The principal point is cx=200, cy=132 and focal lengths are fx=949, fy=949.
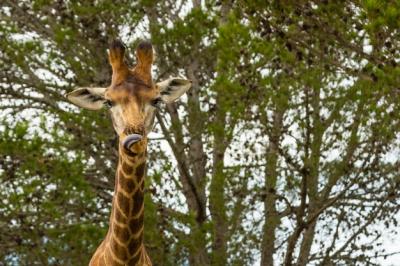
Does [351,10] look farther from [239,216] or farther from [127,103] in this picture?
[239,216]

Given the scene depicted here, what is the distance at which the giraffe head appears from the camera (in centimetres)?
623

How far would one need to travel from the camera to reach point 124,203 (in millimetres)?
6648

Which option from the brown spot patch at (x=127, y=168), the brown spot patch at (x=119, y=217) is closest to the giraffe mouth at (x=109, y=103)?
the brown spot patch at (x=127, y=168)

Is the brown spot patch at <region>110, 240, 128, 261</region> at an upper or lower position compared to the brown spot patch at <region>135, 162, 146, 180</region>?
lower

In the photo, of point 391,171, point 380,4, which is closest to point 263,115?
point 391,171

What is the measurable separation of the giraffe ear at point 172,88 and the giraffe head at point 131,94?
0.03m

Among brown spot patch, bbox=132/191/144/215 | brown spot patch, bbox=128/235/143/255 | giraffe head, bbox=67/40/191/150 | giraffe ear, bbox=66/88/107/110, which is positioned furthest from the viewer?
giraffe ear, bbox=66/88/107/110

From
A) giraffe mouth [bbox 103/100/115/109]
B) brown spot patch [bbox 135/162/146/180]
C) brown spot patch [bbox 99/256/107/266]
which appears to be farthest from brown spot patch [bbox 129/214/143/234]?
giraffe mouth [bbox 103/100/115/109]

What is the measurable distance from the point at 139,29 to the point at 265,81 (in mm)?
2489

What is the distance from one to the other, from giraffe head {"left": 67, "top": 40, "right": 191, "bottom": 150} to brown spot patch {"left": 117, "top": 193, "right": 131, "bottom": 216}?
514mm

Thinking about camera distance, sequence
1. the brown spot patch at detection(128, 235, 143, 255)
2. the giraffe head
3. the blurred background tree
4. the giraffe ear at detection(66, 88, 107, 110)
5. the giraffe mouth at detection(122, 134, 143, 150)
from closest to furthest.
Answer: the giraffe mouth at detection(122, 134, 143, 150)
the giraffe head
the brown spot patch at detection(128, 235, 143, 255)
the giraffe ear at detection(66, 88, 107, 110)
the blurred background tree

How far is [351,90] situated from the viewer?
1118 cm

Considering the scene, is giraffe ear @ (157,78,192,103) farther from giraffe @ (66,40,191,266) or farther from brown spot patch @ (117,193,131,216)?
brown spot patch @ (117,193,131,216)

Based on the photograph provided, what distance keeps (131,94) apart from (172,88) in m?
0.76
